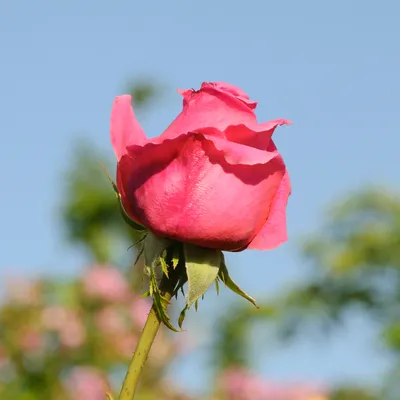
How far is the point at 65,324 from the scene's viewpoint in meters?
3.71

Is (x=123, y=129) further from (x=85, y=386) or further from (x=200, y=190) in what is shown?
(x=85, y=386)

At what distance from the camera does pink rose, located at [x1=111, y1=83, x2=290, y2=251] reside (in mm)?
577

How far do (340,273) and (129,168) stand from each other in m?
8.38

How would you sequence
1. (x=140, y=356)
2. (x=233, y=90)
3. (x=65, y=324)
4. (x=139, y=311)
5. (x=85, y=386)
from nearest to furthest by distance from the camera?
1. (x=140, y=356)
2. (x=233, y=90)
3. (x=85, y=386)
4. (x=65, y=324)
5. (x=139, y=311)

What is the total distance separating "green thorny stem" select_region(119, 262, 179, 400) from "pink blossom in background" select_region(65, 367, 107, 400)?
8.93 ft

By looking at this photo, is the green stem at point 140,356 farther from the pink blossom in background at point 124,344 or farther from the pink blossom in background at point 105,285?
the pink blossom in background at point 105,285

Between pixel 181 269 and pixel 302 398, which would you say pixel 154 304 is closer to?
pixel 181 269

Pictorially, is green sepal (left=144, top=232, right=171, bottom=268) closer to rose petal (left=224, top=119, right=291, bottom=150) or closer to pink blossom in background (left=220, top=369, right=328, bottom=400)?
rose petal (left=224, top=119, right=291, bottom=150)

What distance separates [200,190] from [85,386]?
2.85 metres

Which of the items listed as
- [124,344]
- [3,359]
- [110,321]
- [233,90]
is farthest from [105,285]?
[233,90]

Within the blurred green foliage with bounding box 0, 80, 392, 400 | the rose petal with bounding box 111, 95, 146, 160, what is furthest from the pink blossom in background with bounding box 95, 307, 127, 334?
the rose petal with bounding box 111, 95, 146, 160

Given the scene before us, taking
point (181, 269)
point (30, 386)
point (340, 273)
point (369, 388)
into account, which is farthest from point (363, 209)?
point (181, 269)

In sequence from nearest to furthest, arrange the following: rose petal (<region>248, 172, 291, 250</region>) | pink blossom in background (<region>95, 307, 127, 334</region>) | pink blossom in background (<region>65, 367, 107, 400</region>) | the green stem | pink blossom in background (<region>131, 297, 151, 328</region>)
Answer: the green stem < rose petal (<region>248, 172, 291, 250</region>) < pink blossom in background (<region>65, 367, 107, 400</region>) < pink blossom in background (<region>95, 307, 127, 334</region>) < pink blossom in background (<region>131, 297, 151, 328</region>)

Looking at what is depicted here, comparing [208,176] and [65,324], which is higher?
[208,176]
